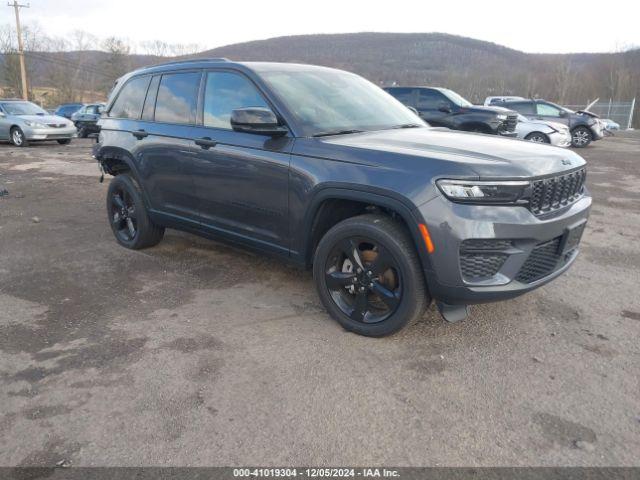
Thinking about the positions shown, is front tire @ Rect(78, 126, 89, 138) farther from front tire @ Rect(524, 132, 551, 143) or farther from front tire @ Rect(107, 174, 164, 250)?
front tire @ Rect(107, 174, 164, 250)

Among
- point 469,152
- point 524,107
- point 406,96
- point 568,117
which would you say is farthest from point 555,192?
point 568,117

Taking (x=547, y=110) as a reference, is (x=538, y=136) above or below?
below

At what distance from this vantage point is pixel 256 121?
3.41m

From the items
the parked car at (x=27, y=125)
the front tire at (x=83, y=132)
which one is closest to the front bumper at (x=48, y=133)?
the parked car at (x=27, y=125)

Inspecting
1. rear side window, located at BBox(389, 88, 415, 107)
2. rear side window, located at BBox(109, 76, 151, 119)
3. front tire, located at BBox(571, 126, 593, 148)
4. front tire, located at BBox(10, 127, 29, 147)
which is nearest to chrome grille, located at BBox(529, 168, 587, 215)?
rear side window, located at BBox(109, 76, 151, 119)

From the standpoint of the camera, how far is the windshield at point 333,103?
12.1 ft

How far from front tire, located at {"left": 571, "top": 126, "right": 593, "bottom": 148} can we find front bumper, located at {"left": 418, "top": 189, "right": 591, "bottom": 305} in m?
15.9

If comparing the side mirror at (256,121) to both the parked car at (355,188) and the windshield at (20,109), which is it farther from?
the windshield at (20,109)

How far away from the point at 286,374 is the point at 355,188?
1203 millimetres

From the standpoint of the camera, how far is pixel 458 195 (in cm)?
282

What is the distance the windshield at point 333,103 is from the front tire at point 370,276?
0.83m

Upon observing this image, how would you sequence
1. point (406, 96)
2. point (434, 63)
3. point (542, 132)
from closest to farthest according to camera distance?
1. point (406, 96)
2. point (542, 132)
3. point (434, 63)

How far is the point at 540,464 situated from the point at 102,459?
6.43 ft

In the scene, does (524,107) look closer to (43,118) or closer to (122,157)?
(122,157)
